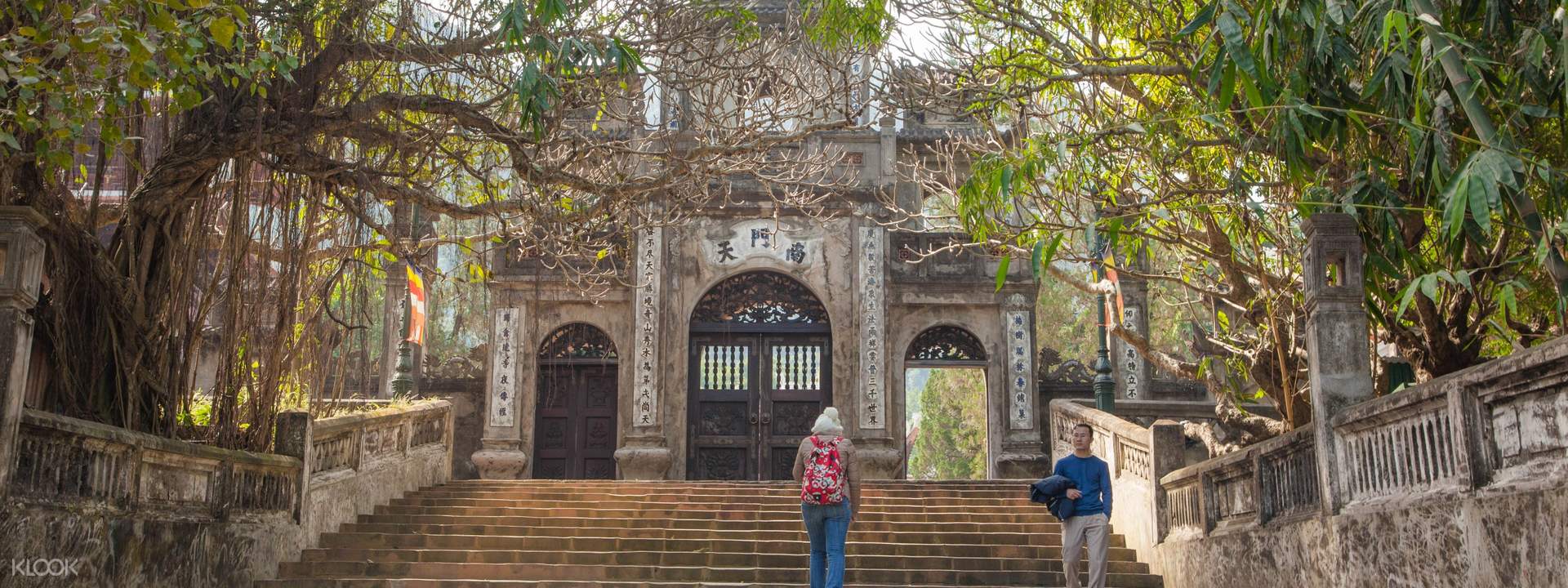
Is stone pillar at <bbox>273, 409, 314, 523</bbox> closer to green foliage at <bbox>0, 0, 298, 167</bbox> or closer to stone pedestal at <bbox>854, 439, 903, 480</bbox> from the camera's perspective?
green foliage at <bbox>0, 0, 298, 167</bbox>

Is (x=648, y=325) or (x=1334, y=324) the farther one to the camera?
(x=648, y=325)

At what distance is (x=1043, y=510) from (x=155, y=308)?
312 inches

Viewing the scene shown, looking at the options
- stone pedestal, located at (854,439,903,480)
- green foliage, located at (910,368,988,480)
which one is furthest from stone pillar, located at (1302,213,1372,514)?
green foliage, located at (910,368,988,480)

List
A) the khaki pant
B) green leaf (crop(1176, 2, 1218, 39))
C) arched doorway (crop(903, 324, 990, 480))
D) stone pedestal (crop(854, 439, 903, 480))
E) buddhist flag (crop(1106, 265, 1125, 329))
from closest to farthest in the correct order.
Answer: green leaf (crop(1176, 2, 1218, 39)), the khaki pant, buddhist flag (crop(1106, 265, 1125, 329)), stone pedestal (crop(854, 439, 903, 480)), arched doorway (crop(903, 324, 990, 480))

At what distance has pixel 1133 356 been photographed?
18797 millimetres

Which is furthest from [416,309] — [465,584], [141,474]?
[141,474]

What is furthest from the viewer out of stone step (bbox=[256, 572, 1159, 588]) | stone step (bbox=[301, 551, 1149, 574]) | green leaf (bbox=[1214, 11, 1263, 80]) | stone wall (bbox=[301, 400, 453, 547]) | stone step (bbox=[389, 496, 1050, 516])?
stone step (bbox=[389, 496, 1050, 516])

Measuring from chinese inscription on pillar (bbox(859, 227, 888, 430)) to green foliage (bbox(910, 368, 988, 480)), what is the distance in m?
15.1

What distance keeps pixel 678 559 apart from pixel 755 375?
7.76 metres

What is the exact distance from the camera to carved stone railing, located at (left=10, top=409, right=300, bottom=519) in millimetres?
7383

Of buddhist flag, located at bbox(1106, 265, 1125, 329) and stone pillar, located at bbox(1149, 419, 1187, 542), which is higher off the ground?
buddhist flag, located at bbox(1106, 265, 1125, 329)

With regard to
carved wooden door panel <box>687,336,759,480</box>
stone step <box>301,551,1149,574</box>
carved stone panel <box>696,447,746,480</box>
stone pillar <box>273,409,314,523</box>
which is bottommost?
stone step <box>301,551,1149,574</box>

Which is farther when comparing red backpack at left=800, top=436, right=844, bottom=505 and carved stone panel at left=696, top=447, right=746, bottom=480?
carved stone panel at left=696, top=447, right=746, bottom=480

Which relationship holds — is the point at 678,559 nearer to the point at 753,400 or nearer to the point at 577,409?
the point at 753,400
